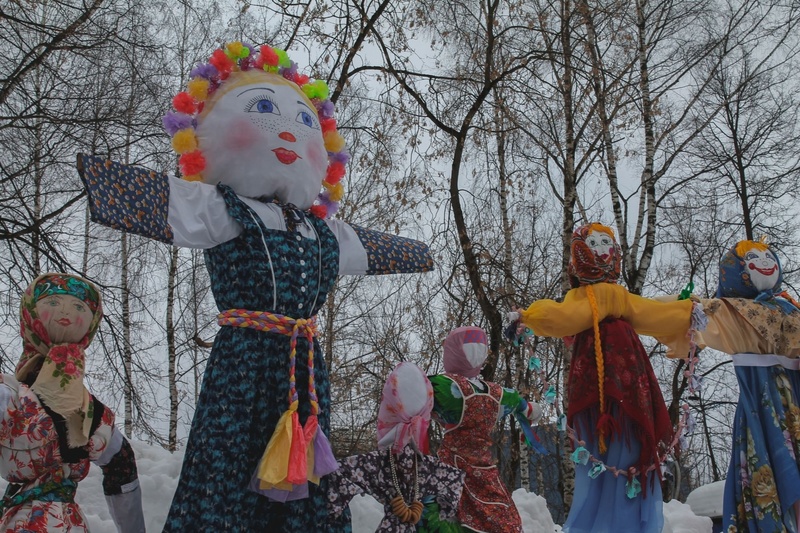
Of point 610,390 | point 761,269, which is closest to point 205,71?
point 610,390

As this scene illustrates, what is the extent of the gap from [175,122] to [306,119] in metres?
0.61

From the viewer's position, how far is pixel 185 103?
3459 millimetres

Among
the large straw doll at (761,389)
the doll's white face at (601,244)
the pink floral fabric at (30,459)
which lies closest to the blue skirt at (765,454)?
the large straw doll at (761,389)

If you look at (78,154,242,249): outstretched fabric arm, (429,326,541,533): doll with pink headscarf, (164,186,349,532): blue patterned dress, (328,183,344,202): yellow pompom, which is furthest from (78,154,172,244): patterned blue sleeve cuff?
(429,326,541,533): doll with pink headscarf

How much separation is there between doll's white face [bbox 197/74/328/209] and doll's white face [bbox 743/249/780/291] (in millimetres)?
2875

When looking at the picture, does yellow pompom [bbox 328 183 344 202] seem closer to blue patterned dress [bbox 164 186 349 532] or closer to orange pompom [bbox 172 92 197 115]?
blue patterned dress [bbox 164 186 349 532]

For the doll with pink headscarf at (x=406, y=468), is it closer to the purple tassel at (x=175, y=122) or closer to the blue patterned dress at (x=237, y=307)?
the blue patterned dress at (x=237, y=307)

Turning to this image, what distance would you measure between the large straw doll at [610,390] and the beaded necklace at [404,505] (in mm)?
964

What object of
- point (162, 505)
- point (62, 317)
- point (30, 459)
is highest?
point (62, 317)

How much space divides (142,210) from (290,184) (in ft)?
2.41

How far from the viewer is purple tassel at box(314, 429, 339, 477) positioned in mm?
2949

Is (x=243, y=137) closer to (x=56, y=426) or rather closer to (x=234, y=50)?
(x=234, y=50)

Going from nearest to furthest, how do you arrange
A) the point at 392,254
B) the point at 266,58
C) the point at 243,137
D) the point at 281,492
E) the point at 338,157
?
1. the point at 281,492
2. the point at 243,137
3. the point at 266,58
4. the point at 392,254
5. the point at 338,157

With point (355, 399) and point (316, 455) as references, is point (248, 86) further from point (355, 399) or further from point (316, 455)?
point (355, 399)
